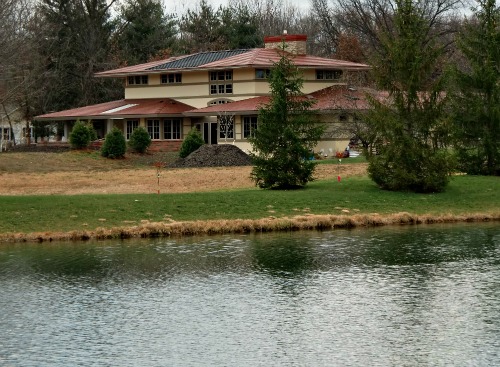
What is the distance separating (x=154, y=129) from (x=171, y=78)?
4.33 meters

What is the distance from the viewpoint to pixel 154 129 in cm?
7262

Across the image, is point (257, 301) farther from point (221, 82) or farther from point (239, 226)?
point (221, 82)

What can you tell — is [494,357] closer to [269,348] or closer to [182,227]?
[269,348]

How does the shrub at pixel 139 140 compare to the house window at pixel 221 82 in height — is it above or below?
below

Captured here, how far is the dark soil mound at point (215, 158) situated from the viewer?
2338 inches

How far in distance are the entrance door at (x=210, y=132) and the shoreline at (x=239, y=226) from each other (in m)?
34.5

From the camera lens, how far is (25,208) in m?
36.7

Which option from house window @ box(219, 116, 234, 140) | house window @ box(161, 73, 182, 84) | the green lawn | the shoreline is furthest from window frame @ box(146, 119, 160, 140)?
the shoreline

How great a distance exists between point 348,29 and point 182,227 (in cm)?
6627

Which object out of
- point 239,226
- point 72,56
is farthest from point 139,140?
point 239,226

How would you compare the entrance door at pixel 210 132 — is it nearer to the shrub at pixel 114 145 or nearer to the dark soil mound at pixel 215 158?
the shrub at pixel 114 145

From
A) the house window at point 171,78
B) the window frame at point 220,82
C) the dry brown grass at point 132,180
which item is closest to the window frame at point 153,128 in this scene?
the house window at point 171,78

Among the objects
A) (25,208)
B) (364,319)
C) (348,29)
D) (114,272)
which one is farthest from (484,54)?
(348,29)

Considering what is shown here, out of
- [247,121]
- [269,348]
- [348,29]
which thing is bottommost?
[269,348]
